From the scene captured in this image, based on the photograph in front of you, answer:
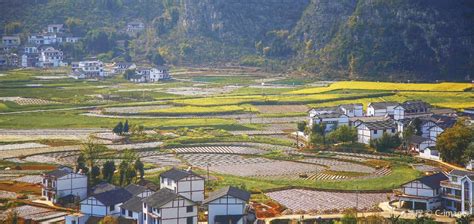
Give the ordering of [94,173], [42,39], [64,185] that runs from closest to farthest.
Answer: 1. [64,185]
2. [94,173]
3. [42,39]

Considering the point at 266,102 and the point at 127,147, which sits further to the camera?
the point at 266,102

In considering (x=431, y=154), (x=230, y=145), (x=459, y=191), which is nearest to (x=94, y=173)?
(x=230, y=145)

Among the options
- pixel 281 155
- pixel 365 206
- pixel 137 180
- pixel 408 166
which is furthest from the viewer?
pixel 281 155

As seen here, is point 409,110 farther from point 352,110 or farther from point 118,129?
point 118,129

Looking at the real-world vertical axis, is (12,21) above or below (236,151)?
above

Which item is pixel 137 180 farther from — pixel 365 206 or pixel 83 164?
pixel 365 206

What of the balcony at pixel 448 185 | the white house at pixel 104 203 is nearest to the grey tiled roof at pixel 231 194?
the white house at pixel 104 203

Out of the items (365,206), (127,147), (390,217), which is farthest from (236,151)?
(390,217)

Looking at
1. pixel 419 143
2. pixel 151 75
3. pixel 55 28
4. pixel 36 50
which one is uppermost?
pixel 55 28
